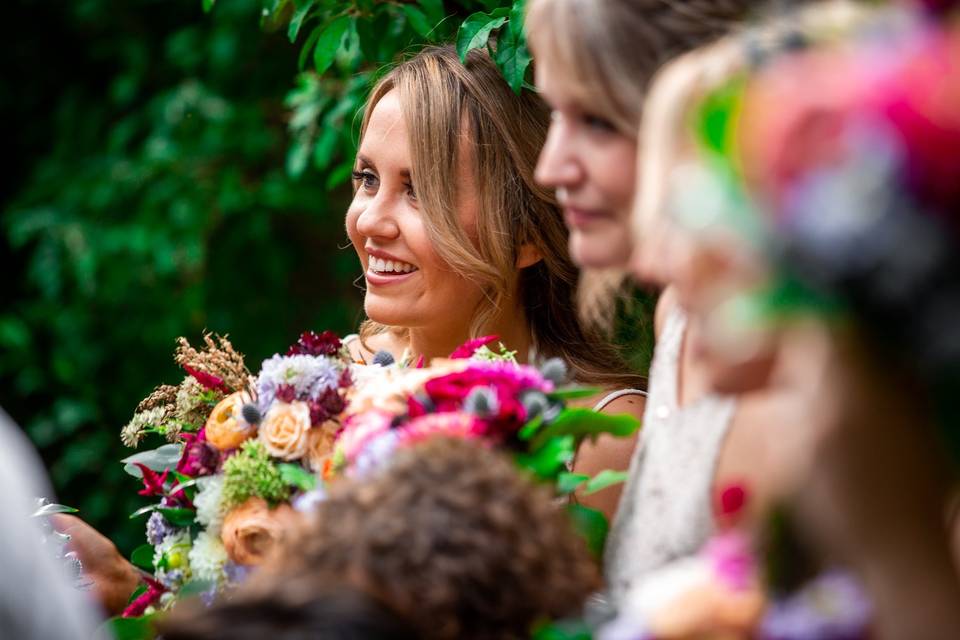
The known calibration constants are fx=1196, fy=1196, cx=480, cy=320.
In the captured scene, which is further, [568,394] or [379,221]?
[379,221]

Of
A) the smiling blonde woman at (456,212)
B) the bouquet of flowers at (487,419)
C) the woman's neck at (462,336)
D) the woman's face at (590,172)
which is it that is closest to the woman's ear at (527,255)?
the smiling blonde woman at (456,212)

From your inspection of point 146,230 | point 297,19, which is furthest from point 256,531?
point 146,230

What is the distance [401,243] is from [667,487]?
3.30ft

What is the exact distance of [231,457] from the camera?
1.60 meters

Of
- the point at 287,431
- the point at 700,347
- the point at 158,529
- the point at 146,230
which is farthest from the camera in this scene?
the point at 146,230

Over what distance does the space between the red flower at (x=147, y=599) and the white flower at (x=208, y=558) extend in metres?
0.13

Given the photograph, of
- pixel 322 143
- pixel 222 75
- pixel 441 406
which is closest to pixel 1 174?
pixel 222 75

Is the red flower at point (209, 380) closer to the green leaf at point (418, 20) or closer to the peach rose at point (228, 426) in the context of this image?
the peach rose at point (228, 426)

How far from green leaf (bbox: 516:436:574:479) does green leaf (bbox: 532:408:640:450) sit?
0.04ft

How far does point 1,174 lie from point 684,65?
4.69m

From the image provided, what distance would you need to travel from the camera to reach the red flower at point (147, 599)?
1.73m

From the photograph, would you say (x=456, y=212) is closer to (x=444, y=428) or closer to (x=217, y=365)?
(x=217, y=365)

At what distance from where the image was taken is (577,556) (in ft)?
3.86

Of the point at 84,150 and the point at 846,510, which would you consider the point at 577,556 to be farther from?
the point at 84,150
